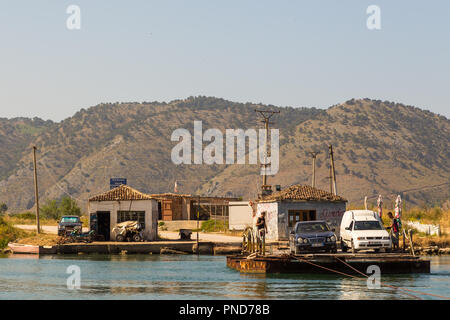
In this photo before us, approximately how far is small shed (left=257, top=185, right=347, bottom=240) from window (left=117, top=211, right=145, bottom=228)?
10440 mm

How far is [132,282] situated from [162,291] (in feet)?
15.3

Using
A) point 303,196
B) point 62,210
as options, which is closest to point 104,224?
point 303,196

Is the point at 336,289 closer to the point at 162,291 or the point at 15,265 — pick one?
the point at 162,291

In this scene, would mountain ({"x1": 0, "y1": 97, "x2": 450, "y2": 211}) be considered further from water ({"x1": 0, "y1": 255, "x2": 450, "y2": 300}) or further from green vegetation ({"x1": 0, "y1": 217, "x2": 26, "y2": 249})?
water ({"x1": 0, "y1": 255, "x2": 450, "y2": 300})

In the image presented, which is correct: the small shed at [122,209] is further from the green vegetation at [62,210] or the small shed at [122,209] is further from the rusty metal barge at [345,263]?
the green vegetation at [62,210]

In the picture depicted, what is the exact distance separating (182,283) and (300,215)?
26.0 m

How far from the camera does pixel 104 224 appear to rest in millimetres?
67062

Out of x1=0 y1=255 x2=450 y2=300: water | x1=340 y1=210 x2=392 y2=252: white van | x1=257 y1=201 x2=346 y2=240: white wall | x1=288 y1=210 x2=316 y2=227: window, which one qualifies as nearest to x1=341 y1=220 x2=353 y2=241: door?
x1=340 y1=210 x2=392 y2=252: white van

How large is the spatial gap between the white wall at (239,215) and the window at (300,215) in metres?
18.8

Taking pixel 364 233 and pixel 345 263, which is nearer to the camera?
pixel 345 263

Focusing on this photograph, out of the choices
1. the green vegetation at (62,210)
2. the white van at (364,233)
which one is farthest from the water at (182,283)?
the green vegetation at (62,210)

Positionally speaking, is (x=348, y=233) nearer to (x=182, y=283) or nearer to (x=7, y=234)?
(x=182, y=283)

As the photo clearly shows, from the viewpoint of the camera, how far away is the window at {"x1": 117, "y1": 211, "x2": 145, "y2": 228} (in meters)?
66.1
